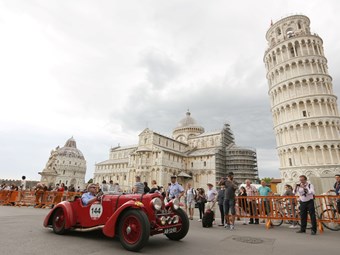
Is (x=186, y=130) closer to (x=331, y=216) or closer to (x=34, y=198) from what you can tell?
(x=34, y=198)

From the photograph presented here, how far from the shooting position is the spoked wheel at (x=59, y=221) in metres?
6.52

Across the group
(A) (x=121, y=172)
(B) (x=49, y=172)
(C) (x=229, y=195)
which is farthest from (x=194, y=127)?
(C) (x=229, y=195)

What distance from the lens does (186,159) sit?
67.1m

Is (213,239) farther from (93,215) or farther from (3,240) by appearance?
(3,240)

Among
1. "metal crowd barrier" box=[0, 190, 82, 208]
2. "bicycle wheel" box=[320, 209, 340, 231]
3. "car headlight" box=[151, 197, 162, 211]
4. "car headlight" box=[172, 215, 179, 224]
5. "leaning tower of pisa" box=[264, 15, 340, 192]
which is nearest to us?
"car headlight" box=[151, 197, 162, 211]

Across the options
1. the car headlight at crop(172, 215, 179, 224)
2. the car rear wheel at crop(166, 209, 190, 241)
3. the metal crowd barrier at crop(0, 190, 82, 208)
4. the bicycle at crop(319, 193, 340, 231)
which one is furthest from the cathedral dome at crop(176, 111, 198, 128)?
the car headlight at crop(172, 215, 179, 224)

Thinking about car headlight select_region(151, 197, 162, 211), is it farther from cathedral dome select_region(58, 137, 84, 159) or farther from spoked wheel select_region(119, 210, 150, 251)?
cathedral dome select_region(58, 137, 84, 159)

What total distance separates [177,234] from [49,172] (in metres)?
35.0

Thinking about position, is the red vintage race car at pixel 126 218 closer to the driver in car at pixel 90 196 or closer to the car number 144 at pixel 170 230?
the car number 144 at pixel 170 230

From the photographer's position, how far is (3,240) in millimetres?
5508

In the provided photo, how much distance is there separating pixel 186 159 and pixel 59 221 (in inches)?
2420

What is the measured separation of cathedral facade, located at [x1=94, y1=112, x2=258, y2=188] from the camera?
191 ft

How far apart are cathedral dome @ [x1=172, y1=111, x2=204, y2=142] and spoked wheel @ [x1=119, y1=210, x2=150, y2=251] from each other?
72.1m

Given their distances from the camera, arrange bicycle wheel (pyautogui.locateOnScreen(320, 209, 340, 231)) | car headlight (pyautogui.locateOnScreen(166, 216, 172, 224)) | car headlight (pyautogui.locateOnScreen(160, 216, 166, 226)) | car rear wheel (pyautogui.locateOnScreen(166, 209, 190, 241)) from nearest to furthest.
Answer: car headlight (pyautogui.locateOnScreen(160, 216, 166, 226)) < car headlight (pyautogui.locateOnScreen(166, 216, 172, 224)) < car rear wheel (pyautogui.locateOnScreen(166, 209, 190, 241)) < bicycle wheel (pyautogui.locateOnScreen(320, 209, 340, 231))
